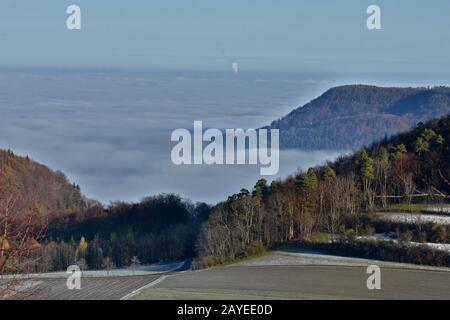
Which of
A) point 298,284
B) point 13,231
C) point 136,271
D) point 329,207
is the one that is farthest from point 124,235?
point 13,231

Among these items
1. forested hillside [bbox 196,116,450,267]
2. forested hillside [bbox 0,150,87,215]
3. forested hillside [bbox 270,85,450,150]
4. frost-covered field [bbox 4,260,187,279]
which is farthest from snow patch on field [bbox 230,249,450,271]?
forested hillside [bbox 270,85,450,150]

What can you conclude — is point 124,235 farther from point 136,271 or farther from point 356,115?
point 356,115

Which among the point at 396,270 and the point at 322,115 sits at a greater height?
the point at 322,115

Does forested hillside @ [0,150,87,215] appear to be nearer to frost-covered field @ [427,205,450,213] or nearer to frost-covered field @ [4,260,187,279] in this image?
frost-covered field @ [4,260,187,279]

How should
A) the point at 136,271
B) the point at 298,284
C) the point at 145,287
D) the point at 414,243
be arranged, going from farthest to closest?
the point at 136,271
the point at 414,243
the point at 145,287
the point at 298,284

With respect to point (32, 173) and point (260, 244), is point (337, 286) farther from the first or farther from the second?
point (32, 173)

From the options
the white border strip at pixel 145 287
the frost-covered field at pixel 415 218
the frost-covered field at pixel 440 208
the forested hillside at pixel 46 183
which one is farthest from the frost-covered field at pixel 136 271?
the forested hillside at pixel 46 183
